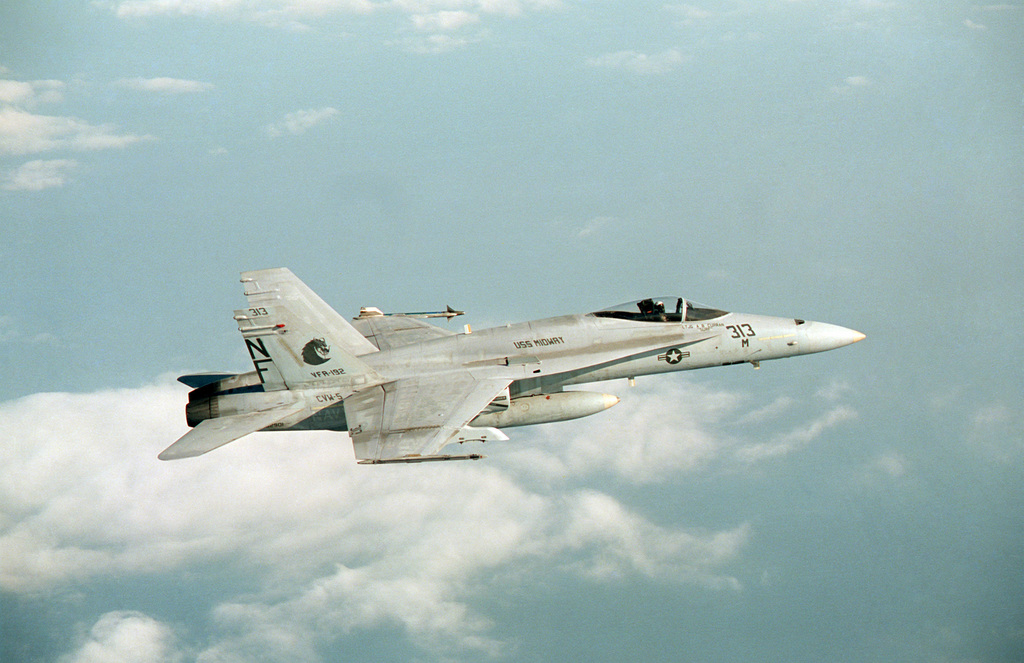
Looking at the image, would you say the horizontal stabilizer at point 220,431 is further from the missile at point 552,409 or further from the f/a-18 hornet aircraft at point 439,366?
the missile at point 552,409

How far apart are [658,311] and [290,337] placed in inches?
410

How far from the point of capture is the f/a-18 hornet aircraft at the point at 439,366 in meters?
26.6

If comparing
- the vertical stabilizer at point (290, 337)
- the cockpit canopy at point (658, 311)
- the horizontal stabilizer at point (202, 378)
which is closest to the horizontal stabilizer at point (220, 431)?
the vertical stabilizer at point (290, 337)

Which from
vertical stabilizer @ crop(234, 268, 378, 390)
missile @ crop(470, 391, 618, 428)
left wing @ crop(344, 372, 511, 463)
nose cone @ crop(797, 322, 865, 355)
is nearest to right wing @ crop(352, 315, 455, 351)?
vertical stabilizer @ crop(234, 268, 378, 390)

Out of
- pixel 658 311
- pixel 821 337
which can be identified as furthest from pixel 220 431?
pixel 821 337

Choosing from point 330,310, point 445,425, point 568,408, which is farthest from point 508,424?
point 330,310

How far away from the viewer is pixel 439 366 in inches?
1136

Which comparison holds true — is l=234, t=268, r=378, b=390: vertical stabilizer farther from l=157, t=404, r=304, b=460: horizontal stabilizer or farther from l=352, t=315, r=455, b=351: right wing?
l=352, t=315, r=455, b=351: right wing

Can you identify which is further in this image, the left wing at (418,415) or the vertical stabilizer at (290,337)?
the vertical stabilizer at (290,337)

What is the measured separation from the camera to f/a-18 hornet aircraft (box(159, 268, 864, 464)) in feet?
87.3

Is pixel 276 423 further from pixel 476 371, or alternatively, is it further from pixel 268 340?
pixel 476 371

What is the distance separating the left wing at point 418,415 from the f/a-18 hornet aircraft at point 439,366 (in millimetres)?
38

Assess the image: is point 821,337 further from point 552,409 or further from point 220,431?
point 220,431

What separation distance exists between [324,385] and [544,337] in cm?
630
